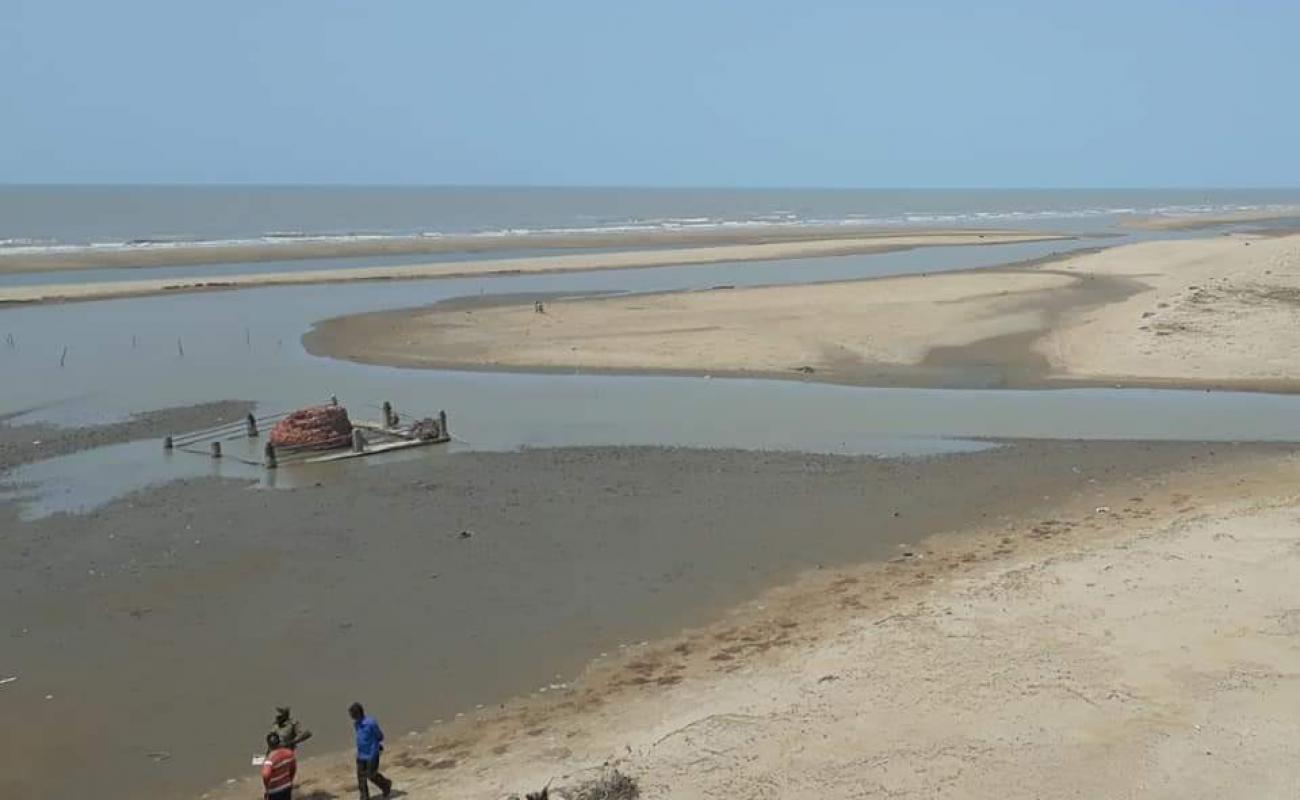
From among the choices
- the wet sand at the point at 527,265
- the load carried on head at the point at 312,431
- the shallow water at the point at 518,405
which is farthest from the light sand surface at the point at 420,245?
the load carried on head at the point at 312,431

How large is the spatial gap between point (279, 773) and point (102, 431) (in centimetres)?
1775

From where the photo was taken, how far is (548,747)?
33.3ft

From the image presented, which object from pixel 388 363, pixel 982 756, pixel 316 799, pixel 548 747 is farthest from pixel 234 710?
pixel 388 363

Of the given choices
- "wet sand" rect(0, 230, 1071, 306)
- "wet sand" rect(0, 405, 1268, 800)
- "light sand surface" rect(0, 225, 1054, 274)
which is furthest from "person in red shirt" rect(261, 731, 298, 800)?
"light sand surface" rect(0, 225, 1054, 274)

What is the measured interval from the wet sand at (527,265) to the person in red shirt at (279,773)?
47.2 meters

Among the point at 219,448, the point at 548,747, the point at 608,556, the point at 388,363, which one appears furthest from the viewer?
the point at 388,363

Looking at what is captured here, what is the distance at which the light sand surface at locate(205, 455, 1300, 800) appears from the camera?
29.6 feet

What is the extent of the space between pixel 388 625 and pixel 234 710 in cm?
229

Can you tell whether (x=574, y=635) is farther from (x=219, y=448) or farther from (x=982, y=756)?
(x=219, y=448)

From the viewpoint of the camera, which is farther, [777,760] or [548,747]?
[548,747]

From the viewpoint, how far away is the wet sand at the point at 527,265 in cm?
5519

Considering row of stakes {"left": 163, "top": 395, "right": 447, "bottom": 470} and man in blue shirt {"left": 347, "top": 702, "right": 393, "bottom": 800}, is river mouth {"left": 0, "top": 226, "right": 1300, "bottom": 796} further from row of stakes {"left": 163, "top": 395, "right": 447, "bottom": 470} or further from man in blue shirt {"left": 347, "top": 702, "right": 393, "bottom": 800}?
man in blue shirt {"left": 347, "top": 702, "right": 393, "bottom": 800}

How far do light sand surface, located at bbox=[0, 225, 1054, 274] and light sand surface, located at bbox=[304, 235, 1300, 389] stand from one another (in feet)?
118

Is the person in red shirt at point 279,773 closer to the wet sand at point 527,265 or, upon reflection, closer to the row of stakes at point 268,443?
the row of stakes at point 268,443
